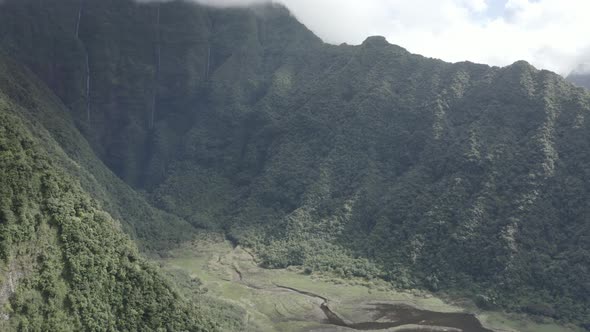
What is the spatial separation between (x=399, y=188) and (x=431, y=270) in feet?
60.8

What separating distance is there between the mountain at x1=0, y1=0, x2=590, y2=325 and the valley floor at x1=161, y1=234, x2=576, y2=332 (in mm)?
3788

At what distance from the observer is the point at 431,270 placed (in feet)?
270

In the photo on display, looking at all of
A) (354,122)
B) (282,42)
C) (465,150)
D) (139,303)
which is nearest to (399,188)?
(465,150)

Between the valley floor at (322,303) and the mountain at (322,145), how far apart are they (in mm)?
3788

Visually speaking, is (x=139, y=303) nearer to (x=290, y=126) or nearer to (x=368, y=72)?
(x=290, y=126)

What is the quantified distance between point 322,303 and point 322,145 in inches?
1703

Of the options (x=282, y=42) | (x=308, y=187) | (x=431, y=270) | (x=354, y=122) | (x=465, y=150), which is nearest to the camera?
Result: (x=431, y=270)

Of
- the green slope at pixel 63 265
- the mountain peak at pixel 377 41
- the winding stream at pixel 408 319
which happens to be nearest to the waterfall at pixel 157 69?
the mountain peak at pixel 377 41

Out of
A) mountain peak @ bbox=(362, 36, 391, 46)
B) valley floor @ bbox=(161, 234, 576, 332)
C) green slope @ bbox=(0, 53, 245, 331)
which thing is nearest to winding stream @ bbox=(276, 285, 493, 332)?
valley floor @ bbox=(161, 234, 576, 332)

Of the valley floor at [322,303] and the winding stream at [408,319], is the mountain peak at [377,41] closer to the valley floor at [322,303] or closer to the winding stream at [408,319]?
the valley floor at [322,303]

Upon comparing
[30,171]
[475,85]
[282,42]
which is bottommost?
[30,171]

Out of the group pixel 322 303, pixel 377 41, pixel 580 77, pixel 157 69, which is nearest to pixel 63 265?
pixel 322 303

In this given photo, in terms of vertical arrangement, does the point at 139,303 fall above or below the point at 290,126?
below

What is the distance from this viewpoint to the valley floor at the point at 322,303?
68.1 meters
